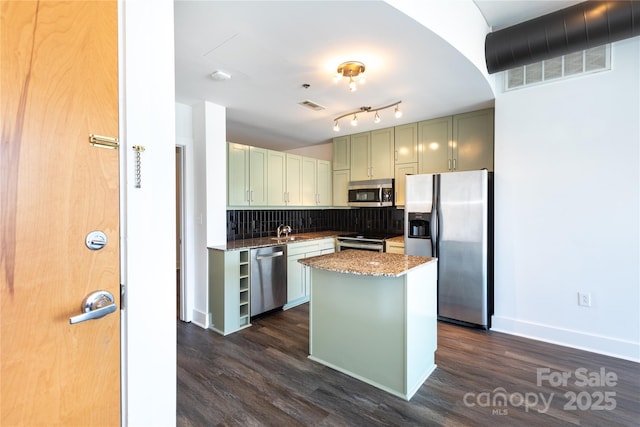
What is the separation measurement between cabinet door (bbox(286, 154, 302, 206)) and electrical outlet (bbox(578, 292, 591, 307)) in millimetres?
3485

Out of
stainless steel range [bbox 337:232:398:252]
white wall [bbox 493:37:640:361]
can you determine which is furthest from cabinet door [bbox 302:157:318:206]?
white wall [bbox 493:37:640:361]

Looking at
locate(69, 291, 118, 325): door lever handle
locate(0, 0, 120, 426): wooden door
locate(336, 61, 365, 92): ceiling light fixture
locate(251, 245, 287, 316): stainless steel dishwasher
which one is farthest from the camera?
locate(251, 245, 287, 316): stainless steel dishwasher

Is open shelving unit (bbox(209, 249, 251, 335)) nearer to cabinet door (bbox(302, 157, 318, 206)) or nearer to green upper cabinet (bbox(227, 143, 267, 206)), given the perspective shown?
green upper cabinet (bbox(227, 143, 267, 206))

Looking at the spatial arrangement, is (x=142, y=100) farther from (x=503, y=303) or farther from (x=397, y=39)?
(x=503, y=303)

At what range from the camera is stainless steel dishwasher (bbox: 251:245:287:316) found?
11.2 feet

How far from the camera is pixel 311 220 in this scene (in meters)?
5.30

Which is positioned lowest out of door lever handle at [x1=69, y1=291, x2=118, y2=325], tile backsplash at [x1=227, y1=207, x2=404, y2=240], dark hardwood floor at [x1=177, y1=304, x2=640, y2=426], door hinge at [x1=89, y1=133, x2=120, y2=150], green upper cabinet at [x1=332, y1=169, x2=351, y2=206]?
dark hardwood floor at [x1=177, y1=304, x2=640, y2=426]

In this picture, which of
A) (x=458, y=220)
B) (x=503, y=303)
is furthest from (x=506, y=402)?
(x=458, y=220)

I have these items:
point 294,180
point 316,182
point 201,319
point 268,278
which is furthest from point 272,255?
point 316,182

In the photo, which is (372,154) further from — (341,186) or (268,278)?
(268,278)

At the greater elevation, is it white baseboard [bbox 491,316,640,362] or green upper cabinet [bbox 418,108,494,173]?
green upper cabinet [bbox 418,108,494,173]

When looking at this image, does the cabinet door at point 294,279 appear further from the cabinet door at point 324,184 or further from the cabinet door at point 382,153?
the cabinet door at point 382,153

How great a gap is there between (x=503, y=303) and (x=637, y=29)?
8.63 ft

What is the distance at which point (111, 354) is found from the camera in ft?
3.20
